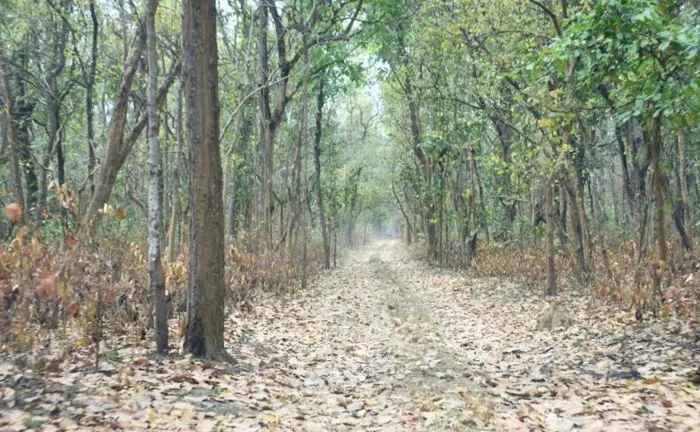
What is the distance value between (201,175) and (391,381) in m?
3.29

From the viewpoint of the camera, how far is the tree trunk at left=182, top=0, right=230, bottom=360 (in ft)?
19.8

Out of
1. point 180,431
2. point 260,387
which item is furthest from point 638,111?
point 180,431

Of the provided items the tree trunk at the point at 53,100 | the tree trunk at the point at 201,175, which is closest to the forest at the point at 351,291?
the tree trunk at the point at 201,175

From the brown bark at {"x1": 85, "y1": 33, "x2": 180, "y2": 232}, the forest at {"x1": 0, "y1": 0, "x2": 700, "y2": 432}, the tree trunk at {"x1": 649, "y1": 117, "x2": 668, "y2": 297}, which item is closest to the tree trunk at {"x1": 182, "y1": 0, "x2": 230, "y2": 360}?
the forest at {"x1": 0, "y1": 0, "x2": 700, "y2": 432}

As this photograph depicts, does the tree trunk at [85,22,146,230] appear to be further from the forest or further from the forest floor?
the forest floor

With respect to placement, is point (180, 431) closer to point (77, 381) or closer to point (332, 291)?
point (77, 381)

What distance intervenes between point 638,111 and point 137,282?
7.08 m

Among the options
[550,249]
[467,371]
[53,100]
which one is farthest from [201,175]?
[53,100]

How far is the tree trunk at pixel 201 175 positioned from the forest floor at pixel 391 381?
17.6 inches

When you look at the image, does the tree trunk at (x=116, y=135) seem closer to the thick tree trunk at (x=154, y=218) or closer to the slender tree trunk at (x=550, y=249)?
the thick tree trunk at (x=154, y=218)

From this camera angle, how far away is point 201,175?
6.04m

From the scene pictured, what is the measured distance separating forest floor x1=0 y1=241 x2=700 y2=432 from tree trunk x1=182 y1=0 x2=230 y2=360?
45 centimetres

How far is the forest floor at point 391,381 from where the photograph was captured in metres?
4.36

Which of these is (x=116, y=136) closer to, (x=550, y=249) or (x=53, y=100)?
(x=53, y=100)
